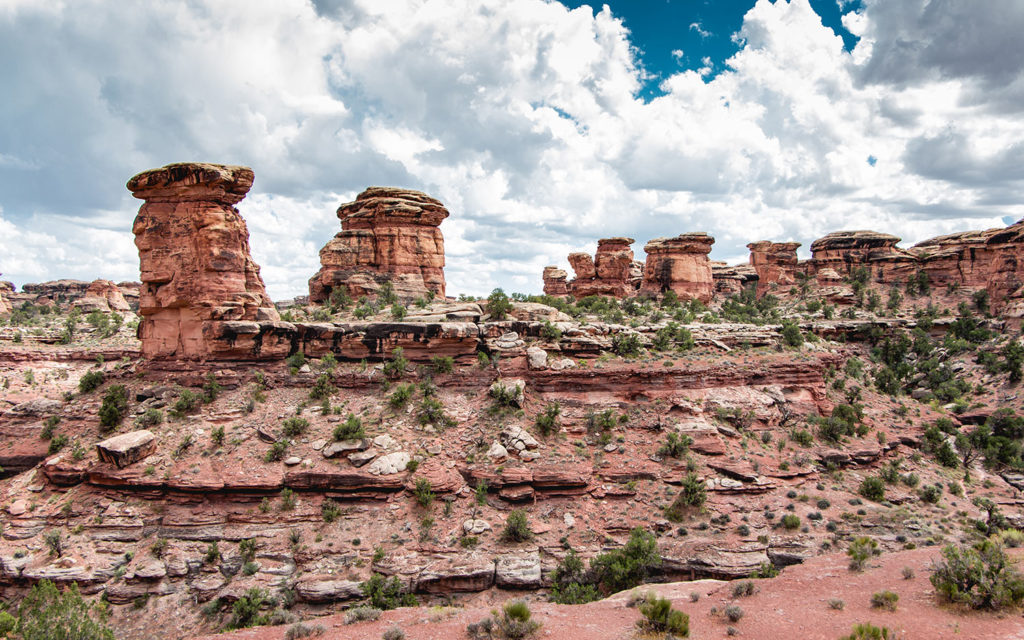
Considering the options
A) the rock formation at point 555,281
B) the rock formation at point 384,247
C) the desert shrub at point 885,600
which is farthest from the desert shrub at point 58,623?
the rock formation at point 555,281

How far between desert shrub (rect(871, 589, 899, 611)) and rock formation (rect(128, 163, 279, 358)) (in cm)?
2817

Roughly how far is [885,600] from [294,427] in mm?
22040

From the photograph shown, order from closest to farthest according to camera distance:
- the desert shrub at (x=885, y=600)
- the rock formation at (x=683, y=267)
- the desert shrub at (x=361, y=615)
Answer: the desert shrub at (x=885, y=600)
the desert shrub at (x=361, y=615)
the rock formation at (x=683, y=267)

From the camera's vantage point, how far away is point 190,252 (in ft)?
84.6

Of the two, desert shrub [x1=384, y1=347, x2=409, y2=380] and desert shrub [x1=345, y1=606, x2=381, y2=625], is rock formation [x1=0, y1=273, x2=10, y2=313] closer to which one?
desert shrub [x1=384, y1=347, x2=409, y2=380]

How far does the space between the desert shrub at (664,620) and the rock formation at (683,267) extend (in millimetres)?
39040

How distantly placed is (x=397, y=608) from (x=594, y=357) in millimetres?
16692

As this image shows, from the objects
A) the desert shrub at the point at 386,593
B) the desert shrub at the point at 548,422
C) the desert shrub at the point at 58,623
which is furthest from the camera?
the desert shrub at the point at 548,422

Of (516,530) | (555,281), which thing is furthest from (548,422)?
(555,281)

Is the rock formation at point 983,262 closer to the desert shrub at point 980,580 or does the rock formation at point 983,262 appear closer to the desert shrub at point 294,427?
the desert shrub at point 980,580

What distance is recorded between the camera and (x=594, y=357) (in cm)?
2916

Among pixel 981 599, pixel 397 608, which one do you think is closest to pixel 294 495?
pixel 397 608

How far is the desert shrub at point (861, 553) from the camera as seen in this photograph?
16.4 m

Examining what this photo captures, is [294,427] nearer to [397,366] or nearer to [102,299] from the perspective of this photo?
[397,366]
